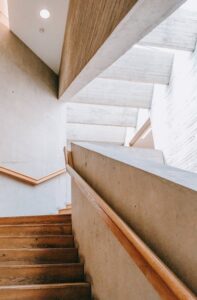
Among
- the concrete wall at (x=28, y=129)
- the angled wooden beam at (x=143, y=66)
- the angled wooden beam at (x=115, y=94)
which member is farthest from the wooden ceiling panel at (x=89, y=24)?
the angled wooden beam at (x=115, y=94)

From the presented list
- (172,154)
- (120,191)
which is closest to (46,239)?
(120,191)

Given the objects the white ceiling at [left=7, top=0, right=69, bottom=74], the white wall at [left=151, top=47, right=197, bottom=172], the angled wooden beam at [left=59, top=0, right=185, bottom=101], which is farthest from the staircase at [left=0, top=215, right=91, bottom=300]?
the white ceiling at [left=7, top=0, right=69, bottom=74]

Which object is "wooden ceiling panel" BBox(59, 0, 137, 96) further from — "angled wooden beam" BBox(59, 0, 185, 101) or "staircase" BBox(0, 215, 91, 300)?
"staircase" BBox(0, 215, 91, 300)

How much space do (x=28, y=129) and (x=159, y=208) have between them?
4.68 m

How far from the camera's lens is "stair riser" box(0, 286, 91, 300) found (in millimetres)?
1994

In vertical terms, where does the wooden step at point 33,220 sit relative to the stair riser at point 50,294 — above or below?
above

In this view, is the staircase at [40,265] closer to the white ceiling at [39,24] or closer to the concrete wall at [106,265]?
the concrete wall at [106,265]

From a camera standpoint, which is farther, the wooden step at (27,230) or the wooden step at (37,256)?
the wooden step at (27,230)

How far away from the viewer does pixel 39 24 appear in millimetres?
5395

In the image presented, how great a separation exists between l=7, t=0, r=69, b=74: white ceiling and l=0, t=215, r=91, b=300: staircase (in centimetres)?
371

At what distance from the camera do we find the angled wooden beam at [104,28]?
2.31m

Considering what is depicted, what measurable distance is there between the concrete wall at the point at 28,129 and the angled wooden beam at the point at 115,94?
0.70 m

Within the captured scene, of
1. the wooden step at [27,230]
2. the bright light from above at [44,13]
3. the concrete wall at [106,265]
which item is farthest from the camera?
the bright light from above at [44,13]

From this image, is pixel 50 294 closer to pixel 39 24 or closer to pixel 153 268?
pixel 153 268
